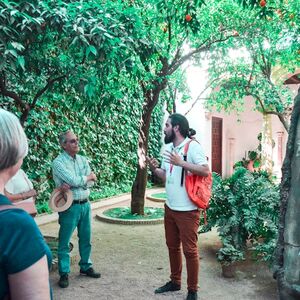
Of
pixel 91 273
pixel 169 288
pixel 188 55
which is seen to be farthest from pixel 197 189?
pixel 188 55

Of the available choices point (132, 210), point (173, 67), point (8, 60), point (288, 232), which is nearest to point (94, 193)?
point (132, 210)

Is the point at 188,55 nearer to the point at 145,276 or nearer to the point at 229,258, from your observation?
the point at 229,258

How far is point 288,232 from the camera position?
194 cm

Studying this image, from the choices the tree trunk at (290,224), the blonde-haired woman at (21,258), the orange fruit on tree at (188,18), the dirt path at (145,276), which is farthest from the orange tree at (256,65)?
the blonde-haired woman at (21,258)

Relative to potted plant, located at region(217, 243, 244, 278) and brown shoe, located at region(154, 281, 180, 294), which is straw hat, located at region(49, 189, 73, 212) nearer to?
brown shoe, located at region(154, 281, 180, 294)

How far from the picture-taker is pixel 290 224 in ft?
6.34

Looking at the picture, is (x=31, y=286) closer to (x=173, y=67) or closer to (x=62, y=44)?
(x=62, y=44)

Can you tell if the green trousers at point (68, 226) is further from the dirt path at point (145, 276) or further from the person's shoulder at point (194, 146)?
the person's shoulder at point (194, 146)

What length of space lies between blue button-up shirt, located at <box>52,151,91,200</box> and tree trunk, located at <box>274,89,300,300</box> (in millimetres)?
2639

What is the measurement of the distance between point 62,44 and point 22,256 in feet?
12.4

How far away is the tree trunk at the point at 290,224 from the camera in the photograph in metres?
1.91

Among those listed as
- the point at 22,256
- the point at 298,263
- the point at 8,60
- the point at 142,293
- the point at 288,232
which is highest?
the point at 8,60

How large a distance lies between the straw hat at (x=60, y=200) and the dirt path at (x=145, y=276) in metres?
0.86

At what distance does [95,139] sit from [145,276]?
5992 mm
